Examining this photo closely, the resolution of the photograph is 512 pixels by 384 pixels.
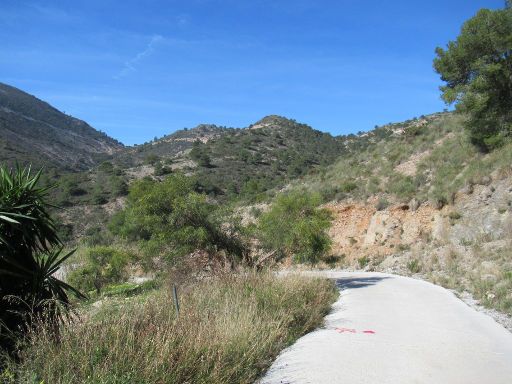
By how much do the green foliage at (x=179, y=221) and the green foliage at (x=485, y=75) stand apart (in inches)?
672

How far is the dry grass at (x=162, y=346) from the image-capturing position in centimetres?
482

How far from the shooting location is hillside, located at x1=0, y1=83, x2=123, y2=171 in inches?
3238

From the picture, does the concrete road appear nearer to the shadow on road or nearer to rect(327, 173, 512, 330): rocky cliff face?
rect(327, 173, 512, 330): rocky cliff face

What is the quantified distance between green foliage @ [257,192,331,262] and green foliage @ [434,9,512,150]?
10.6m

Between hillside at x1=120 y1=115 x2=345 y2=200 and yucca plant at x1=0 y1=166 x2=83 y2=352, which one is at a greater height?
hillside at x1=120 y1=115 x2=345 y2=200

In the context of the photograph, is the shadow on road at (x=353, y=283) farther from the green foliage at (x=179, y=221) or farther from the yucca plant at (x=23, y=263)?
the yucca plant at (x=23, y=263)

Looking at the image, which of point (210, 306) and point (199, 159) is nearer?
point (210, 306)

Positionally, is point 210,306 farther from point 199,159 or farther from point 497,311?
point 199,159

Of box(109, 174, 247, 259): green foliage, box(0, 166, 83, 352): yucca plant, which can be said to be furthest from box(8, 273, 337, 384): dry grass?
box(109, 174, 247, 259): green foliage

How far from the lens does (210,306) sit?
331 inches

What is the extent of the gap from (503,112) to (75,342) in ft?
92.9

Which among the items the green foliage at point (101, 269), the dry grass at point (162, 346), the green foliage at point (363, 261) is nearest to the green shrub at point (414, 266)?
the green foliage at point (363, 261)

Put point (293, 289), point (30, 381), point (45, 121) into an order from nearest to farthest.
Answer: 1. point (30, 381)
2. point (293, 289)
3. point (45, 121)

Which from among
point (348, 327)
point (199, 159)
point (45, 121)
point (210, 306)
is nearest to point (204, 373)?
point (210, 306)
